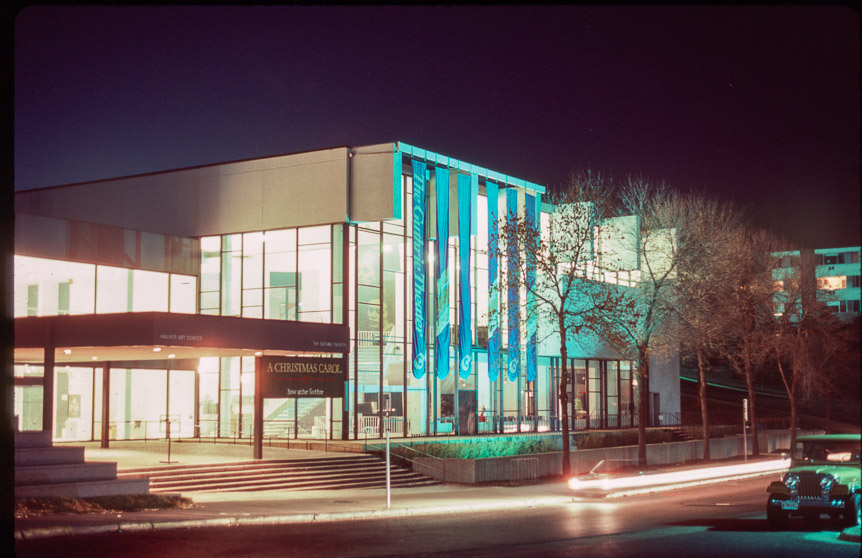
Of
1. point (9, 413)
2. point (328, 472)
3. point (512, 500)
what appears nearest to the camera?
point (9, 413)

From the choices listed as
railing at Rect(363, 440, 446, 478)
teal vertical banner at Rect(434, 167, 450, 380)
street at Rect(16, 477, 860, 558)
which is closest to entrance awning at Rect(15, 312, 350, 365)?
railing at Rect(363, 440, 446, 478)

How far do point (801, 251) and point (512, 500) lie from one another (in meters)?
36.4

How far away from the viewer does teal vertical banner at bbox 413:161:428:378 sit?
147 ft

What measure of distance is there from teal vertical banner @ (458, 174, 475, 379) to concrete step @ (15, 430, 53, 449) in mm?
26346

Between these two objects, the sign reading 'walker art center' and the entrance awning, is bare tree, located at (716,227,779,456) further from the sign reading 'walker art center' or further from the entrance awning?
the entrance awning

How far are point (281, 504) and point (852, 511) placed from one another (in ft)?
43.1

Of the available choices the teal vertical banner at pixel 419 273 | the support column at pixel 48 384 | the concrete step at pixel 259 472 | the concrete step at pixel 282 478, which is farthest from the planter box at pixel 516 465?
the support column at pixel 48 384

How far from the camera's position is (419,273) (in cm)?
4516

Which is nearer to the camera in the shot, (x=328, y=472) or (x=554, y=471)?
(x=328, y=472)

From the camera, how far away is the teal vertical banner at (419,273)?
147 ft

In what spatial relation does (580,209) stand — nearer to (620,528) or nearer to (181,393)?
(620,528)

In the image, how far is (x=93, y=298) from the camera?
42000mm

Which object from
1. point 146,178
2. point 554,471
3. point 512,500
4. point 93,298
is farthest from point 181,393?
point 512,500

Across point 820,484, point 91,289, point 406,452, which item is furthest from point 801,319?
point 91,289
